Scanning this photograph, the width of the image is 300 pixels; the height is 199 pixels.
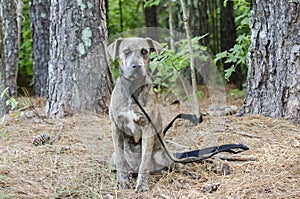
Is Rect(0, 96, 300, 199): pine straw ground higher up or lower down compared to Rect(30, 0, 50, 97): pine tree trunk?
lower down

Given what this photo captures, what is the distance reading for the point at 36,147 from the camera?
4.08m

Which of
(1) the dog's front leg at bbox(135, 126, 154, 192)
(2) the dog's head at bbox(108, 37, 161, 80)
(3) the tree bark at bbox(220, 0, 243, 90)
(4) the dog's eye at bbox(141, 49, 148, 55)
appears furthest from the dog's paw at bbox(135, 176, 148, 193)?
(3) the tree bark at bbox(220, 0, 243, 90)

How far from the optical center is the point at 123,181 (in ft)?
10.5

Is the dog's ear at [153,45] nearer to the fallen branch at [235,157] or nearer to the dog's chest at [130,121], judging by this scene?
the dog's chest at [130,121]

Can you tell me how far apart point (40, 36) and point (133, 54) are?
15.6 ft

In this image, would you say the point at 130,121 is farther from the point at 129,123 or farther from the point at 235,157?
the point at 235,157

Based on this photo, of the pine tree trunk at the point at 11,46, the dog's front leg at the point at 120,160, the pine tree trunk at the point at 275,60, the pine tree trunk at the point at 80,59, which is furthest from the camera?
the pine tree trunk at the point at 11,46

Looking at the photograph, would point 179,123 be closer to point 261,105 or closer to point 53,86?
point 261,105

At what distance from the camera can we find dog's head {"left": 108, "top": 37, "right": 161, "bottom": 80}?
2.95 metres

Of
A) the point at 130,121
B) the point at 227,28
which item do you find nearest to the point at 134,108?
the point at 130,121

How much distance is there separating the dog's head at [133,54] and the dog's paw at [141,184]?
80cm

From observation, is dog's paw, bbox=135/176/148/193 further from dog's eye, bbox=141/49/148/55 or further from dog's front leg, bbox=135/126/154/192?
dog's eye, bbox=141/49/148/55

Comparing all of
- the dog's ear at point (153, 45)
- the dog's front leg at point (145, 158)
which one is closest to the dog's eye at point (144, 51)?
the dog's ear at point (153, 45)

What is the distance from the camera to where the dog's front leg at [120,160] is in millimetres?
3195
